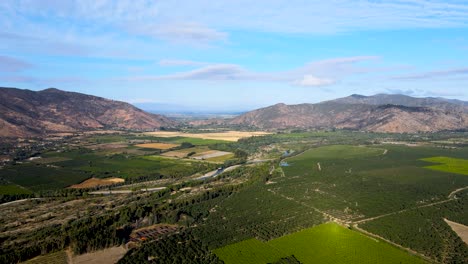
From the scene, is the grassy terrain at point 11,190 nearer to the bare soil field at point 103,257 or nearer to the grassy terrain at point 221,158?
the bare soil field at point 103,257

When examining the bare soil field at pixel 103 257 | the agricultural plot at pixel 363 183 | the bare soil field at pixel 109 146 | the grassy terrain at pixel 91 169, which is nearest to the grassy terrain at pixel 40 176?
the grassy terrain at pixel 91 169

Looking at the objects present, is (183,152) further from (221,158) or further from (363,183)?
(363,183)

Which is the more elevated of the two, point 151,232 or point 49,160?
point 49,160

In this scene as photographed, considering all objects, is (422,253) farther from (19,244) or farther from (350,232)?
(19,244)

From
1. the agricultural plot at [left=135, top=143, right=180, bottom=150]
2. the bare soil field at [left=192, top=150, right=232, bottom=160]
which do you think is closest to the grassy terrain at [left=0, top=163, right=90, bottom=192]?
the bare soil field at [left=192, top=150, right=232, bottom=160]

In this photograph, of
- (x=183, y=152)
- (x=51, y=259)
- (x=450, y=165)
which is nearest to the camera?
(x=51, y=259)

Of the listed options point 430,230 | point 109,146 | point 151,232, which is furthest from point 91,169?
point 430,230
